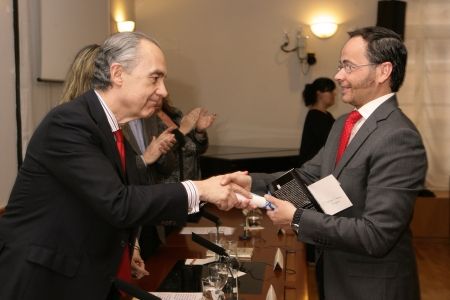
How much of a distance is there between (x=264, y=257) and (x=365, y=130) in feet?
3.31

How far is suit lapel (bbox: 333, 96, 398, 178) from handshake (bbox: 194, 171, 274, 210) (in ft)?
Answer: 1.04

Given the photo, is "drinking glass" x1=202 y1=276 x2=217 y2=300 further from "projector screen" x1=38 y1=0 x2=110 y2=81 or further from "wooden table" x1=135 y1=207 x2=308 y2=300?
"projector screen" x1=38 y1=0 x2=110 y2=81

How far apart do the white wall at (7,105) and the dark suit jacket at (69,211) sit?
1738 mm

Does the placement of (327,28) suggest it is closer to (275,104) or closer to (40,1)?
(275,104)

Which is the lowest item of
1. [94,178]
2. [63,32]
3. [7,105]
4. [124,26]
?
[94,178]

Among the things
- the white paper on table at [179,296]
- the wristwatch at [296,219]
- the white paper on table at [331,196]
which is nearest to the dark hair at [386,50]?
the white paper on table at [331,196]

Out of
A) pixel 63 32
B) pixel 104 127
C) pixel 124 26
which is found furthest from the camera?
pixel 124 26

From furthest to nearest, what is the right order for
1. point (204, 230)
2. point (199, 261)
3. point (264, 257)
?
point (204, 230) → point (264, 257) → point (199, 261)

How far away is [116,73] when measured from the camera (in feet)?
5.55

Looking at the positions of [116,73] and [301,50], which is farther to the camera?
[301,50]

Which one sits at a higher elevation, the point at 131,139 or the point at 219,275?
the point at 131,139

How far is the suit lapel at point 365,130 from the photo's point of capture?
6.28 feet

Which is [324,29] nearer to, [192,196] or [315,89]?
[315,89]

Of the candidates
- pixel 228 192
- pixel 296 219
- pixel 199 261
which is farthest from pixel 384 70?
pixel 199 261
